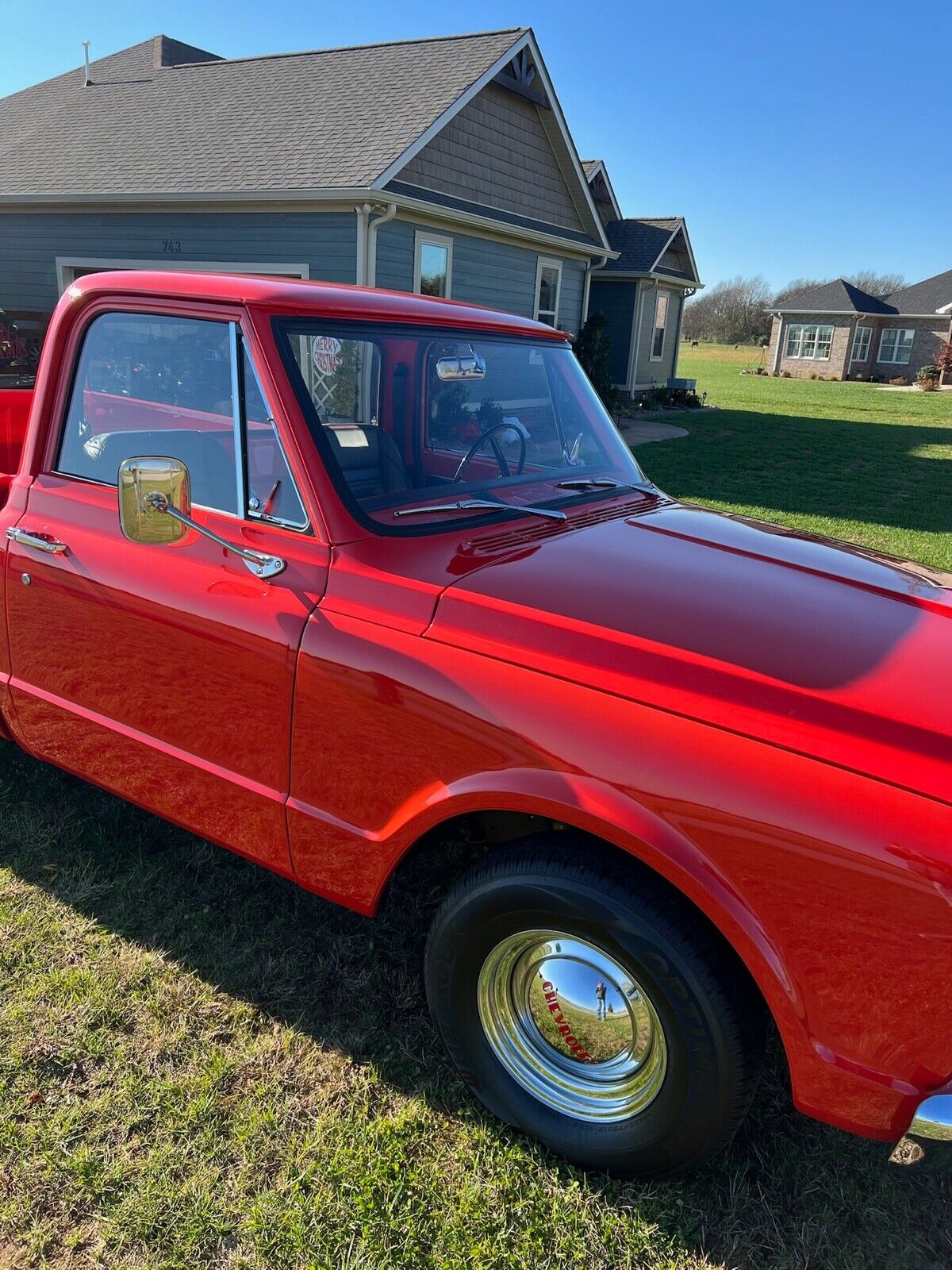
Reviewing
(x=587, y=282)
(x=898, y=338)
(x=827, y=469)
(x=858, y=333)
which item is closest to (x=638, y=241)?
(x=587, y=282)

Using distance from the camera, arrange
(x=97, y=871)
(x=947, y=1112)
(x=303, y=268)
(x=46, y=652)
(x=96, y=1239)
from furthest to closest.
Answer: (x=303, y=268) < (x=97, y=871) < (x=46, y=652) < (x=96, y=1239) < (x=947, y=1112)

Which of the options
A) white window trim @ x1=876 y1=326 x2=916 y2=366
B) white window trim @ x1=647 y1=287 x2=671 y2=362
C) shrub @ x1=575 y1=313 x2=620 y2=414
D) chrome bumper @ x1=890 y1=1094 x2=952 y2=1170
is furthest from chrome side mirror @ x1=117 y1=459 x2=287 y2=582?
white window trim @ x1=876 y1=326 x2=916 y2=366

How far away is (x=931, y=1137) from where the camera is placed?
162 cm

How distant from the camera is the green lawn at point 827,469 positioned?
9625mm

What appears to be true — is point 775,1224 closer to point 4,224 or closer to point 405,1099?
point 405,1099

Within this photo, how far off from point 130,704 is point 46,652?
438mm

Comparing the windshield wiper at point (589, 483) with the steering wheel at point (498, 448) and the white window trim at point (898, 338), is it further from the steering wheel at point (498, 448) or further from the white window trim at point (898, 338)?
the white window trim at point (898, 338)

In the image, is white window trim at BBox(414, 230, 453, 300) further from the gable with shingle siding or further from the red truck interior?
the red truck interior

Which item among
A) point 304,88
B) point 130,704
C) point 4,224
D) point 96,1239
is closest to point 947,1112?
point 96,1239

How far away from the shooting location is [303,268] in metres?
11.9

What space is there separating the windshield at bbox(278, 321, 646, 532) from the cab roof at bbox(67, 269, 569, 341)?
0.05 meters

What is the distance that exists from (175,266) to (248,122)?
8.49 ft

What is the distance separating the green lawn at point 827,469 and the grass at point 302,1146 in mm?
6741

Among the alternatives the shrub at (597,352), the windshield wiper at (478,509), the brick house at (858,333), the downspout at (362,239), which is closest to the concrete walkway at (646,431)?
the shrub at (597,352)
